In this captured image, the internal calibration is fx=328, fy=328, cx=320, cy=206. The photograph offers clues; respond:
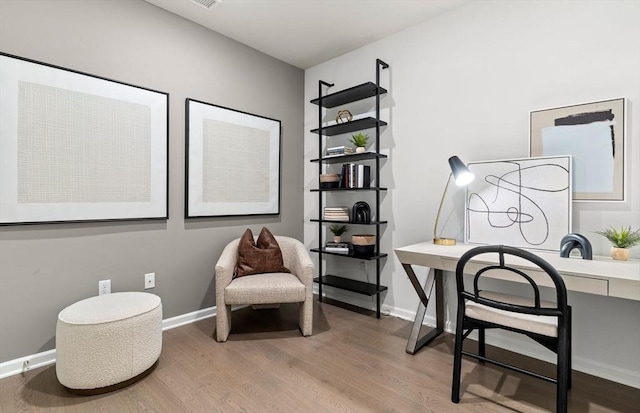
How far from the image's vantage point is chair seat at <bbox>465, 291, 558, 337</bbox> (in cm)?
155

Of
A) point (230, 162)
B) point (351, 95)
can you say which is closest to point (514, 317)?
point (351, 95)

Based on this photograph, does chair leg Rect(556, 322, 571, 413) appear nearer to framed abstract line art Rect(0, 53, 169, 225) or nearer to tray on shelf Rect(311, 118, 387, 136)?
tray on shelf Rect(311, 118, 387, 136)

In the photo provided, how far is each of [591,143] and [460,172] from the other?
76 centimetres

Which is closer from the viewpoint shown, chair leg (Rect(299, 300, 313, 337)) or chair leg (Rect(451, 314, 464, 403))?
chair leg (Rect(451, 314, 464, 403))

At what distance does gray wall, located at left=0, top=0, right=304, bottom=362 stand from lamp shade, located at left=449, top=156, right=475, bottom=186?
1850mm

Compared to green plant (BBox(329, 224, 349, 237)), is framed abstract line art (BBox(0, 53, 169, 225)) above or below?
above

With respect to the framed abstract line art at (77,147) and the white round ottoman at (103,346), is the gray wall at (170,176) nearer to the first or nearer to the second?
the framed abstract line art at (77,147)

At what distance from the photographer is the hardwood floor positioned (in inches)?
67.3

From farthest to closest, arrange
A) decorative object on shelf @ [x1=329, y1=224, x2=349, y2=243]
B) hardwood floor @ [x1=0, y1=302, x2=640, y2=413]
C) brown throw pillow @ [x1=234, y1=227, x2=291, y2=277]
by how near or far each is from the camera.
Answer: decorative object on shelf @ [x1=329, y1=224, x2=349, y2=243]
brown throw pillow @ [x1=234, y1=227, x2=291, y2=277]
hardwood floor @ [x1=0, y1=302, x2=640, y2=413]

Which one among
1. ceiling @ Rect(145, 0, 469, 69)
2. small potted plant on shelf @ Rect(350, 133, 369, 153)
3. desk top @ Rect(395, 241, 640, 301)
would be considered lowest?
desk top @ Rect(395, 241, 640, 301)

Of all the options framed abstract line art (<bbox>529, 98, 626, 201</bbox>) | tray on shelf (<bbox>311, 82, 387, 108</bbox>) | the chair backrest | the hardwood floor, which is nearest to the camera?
the chair backrest

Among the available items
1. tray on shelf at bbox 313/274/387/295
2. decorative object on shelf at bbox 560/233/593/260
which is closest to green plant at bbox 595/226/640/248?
decorative object on shelf at bbox 560/233/593/260

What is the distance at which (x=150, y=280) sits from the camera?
2.59 m

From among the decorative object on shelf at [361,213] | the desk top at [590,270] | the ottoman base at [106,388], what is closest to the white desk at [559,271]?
the desk top at [590,270]
